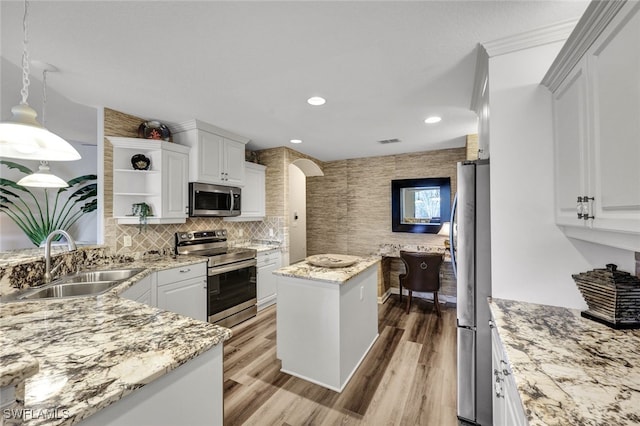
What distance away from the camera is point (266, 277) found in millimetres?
3766

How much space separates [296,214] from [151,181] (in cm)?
233

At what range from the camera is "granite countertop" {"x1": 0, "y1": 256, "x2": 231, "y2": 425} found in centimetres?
67

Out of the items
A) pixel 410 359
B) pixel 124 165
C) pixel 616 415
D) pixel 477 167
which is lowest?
pixel 410 359

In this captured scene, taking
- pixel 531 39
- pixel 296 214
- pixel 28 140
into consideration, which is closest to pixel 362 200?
pixel 296 214

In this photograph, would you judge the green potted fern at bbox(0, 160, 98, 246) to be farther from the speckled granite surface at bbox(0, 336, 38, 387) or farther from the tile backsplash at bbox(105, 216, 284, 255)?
the speckled granite surface at bbox(0, 336, 38, 387)

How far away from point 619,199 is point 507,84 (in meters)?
1.01

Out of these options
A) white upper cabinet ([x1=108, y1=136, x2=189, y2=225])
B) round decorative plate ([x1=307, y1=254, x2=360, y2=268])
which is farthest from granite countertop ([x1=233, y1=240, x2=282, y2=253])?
round decorative plate ([x1=307, y1=254, x2=360, y2=268])

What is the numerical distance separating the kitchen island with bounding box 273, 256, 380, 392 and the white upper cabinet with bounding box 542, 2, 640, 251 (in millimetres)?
1451

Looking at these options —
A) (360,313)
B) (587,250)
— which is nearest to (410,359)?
(360,313)

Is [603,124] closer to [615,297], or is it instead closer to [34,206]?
[615,297]

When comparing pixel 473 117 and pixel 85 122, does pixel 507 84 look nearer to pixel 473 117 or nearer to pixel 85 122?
pixel 473 117

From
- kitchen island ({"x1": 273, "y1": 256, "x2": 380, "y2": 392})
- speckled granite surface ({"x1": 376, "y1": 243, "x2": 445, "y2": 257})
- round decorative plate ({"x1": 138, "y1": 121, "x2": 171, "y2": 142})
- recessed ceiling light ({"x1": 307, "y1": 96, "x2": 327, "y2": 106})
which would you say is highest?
recessed ceiling light ({"x1": 307, "y1": 96, "x2": 327, "y2": 106})

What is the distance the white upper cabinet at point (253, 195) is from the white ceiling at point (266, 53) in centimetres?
116

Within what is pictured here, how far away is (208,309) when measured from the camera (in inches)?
115
